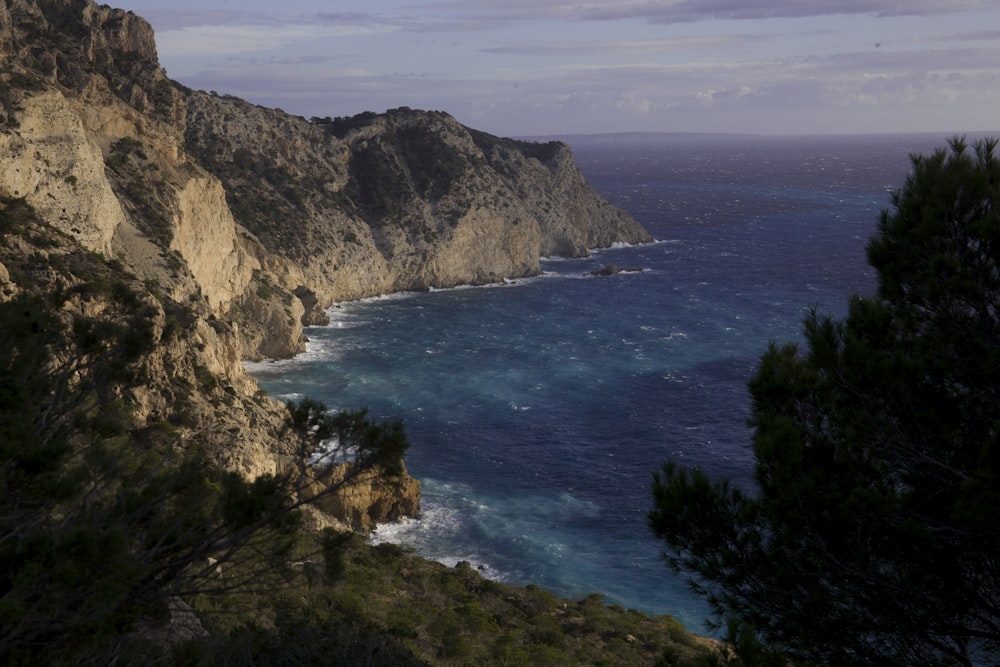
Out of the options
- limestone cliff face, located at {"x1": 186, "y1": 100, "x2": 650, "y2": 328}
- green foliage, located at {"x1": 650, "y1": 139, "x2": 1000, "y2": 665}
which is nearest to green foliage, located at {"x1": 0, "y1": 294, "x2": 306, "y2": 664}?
green foliage, located at {"x1": 650, "y1": 139, "x2": 1000, "y2": 665}

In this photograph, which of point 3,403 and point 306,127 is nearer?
point 3,403

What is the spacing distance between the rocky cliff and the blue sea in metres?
5.21

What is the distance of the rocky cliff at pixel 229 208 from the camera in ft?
128

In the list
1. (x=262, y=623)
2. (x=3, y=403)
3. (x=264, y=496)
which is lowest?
(x=262, y=623)

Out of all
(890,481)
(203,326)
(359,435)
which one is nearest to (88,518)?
(359,435)

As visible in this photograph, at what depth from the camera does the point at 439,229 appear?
105 meters

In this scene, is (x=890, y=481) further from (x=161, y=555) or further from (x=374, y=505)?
(x=374, y=505)

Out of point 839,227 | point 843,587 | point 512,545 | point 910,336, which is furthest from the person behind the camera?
point 839,227

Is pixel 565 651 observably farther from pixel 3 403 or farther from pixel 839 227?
pixel 839 227

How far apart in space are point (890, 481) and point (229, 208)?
3105 inches

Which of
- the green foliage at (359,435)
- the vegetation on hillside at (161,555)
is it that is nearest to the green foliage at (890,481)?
the vegetation on hillside at (161,555)

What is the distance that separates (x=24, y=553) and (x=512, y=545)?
110 feet

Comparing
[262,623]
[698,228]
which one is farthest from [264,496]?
[698,228]

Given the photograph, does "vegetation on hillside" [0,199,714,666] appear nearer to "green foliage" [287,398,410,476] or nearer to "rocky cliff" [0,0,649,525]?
"green foliage" [287,398,410,476]
